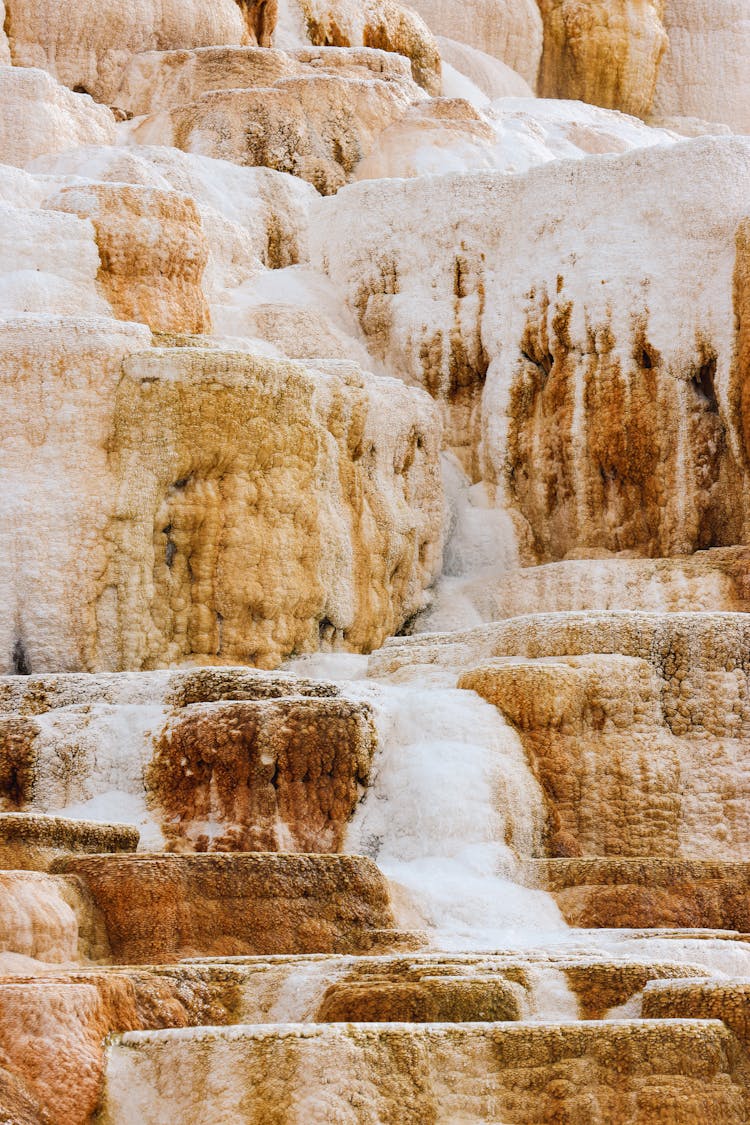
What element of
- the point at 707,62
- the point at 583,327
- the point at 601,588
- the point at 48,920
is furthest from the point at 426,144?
the point at 48,920

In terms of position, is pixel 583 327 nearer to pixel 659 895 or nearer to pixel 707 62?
pixel 659 895

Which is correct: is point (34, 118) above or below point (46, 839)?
above

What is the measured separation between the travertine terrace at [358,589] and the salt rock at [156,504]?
0.04m

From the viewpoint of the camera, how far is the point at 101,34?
95.7 feet

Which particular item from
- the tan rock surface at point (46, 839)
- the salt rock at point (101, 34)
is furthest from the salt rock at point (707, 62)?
the tan rock surface at point (46, 839)

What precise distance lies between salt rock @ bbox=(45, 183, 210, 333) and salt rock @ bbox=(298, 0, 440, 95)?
11847mm

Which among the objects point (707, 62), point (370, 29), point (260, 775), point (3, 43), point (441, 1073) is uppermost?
point (370, 29)

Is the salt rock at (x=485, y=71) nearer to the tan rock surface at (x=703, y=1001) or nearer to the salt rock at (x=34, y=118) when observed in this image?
the salt rock at (x=34, y=118)

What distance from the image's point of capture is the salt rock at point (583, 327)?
21203 millimetres

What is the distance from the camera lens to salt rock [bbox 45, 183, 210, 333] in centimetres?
2050

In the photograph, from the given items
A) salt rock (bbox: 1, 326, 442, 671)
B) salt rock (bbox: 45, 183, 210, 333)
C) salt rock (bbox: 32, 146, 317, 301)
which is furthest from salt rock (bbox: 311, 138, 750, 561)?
salt rock (bbox: 1, 326, 442, 671)

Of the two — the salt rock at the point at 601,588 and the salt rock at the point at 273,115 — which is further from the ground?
the salt rock at the point at 273,115

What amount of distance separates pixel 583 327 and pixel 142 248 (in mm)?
4916

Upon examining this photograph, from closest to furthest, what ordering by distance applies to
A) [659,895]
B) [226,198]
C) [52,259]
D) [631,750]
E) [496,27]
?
[659,895], [631,750], [52,259], [226,198], [496,27]
